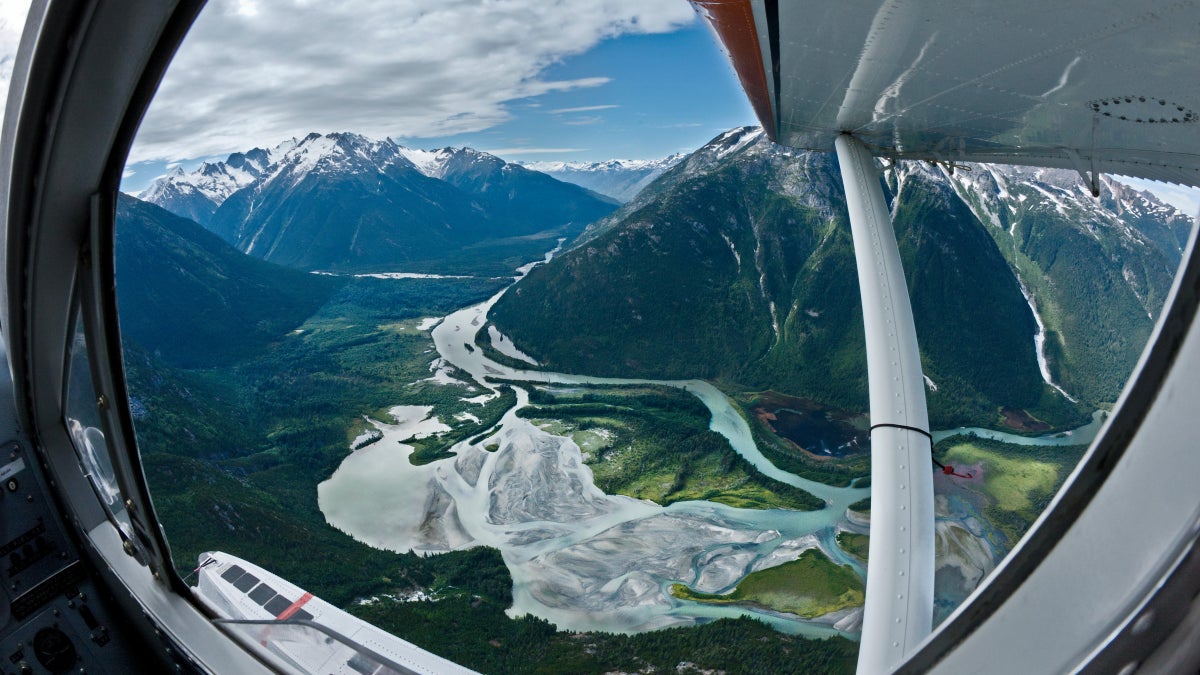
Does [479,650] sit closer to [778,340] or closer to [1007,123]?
[1007,123]

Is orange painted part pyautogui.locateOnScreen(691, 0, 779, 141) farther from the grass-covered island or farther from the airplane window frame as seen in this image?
the grass-covered island

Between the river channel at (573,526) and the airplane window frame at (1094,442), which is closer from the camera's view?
the airplane window frame at (1094,442)

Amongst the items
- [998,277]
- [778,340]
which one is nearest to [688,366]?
[778,340]

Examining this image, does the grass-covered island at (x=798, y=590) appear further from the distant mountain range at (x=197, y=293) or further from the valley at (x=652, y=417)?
the distant mountain range at (x=197, y=293)

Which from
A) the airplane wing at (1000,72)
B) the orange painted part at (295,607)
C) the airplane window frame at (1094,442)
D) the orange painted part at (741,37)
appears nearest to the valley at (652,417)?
the airplane wing at (1000,72)

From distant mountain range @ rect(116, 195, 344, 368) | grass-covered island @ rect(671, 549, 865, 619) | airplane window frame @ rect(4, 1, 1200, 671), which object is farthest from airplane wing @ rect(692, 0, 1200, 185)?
distant mountain range @ rect(116, 195, 344, 368)

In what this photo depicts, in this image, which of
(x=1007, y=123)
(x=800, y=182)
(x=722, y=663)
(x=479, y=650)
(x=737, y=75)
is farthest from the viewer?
(x=800, y=182)
